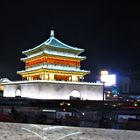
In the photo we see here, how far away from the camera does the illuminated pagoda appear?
138 feet

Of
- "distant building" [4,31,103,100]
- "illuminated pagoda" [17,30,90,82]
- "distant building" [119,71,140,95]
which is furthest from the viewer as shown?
"distant building" [119,71,140,95]

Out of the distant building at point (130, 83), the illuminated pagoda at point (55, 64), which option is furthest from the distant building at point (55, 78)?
the distant building at point (130, 83)

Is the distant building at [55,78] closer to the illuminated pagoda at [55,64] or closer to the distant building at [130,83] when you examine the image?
the illuminated pagoda at [55,64]

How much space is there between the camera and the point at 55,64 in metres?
43.0

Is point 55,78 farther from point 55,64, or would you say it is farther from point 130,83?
point 130,83

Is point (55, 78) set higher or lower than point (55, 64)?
lower

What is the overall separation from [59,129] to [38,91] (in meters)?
37.8

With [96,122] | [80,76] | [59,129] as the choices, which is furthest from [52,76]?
[59,129]

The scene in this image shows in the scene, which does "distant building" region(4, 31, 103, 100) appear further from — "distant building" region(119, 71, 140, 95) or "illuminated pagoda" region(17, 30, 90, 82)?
"distant building" region(119, 71, 140, 95)

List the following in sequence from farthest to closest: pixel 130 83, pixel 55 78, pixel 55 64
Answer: pixel 130 83, pixel 55 78, pixel 55 64

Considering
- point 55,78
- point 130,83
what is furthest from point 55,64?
point 130,83

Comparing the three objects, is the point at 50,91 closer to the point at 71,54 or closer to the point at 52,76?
the point at 52,76

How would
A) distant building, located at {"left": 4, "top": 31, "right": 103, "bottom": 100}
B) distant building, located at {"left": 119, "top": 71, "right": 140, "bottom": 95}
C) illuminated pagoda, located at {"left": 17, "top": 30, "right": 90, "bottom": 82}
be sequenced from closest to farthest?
1. distant building, located at {"left": 4, "top": 31, "right": 103, "bottom": 100}
2. illuminated pagoda, located at {"left": 17, "top": 30, "right": 90, "bottom": 82}
3. distant building, located at {"left": 119, "top": 71, "right": 140, "bottom": 95}

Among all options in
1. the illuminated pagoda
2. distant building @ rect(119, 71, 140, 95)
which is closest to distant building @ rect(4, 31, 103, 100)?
the illuminated pagoda
